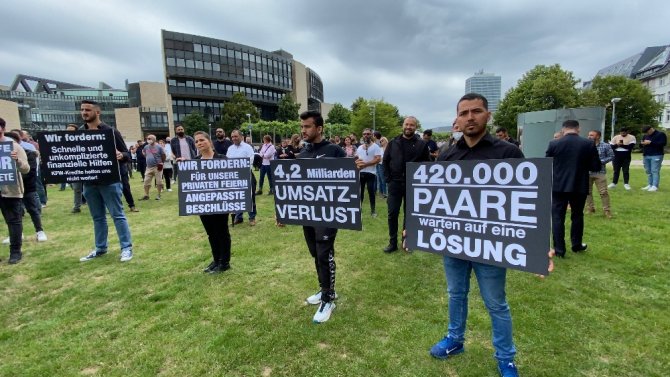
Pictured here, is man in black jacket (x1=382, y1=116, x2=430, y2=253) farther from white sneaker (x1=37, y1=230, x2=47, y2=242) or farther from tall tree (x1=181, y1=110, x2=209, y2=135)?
tall tree (x1=181, y1=110, x2=209, y2=135)

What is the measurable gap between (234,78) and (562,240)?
237 ft

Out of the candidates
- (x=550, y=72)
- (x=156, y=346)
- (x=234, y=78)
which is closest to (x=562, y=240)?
(x=156, y=346)

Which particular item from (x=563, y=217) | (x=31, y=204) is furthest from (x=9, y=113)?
(x=563, y=217)

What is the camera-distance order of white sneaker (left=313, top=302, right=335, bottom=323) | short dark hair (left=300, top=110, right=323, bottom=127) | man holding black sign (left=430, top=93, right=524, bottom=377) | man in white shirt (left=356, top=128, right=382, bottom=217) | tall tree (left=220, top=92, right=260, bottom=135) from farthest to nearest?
tall tree (left=220, top=92, right=260, bottom=135), man in white shirt (left=356, top=128, right=382, bottom=217), short dark hair (left=300, top=110, right=323, bottom=127), white sneaker (left=313, top=302, right=335, bottom=323), man holding black sign (left=430, top=93, right=524, bottom=377)

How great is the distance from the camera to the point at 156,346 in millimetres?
3152

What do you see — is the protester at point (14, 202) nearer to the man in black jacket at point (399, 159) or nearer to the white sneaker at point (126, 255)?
the white sneaker at point (126, 255)

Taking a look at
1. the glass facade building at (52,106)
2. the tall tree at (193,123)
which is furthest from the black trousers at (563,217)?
the glass facade building at (52,106)

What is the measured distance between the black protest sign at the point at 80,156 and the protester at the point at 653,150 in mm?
13515

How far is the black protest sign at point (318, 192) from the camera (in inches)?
133

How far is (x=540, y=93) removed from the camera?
44688 mm

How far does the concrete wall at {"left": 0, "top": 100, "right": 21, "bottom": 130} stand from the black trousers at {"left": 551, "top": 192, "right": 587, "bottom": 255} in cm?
9162

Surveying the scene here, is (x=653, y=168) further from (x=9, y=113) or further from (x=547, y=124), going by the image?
(x=9, y=113)

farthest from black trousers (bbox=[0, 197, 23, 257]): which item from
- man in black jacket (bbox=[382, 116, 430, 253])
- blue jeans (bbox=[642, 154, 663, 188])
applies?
blue jeans (bbox=[642, 154, 663, 188])

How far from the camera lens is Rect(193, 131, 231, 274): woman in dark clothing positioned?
4.89m
